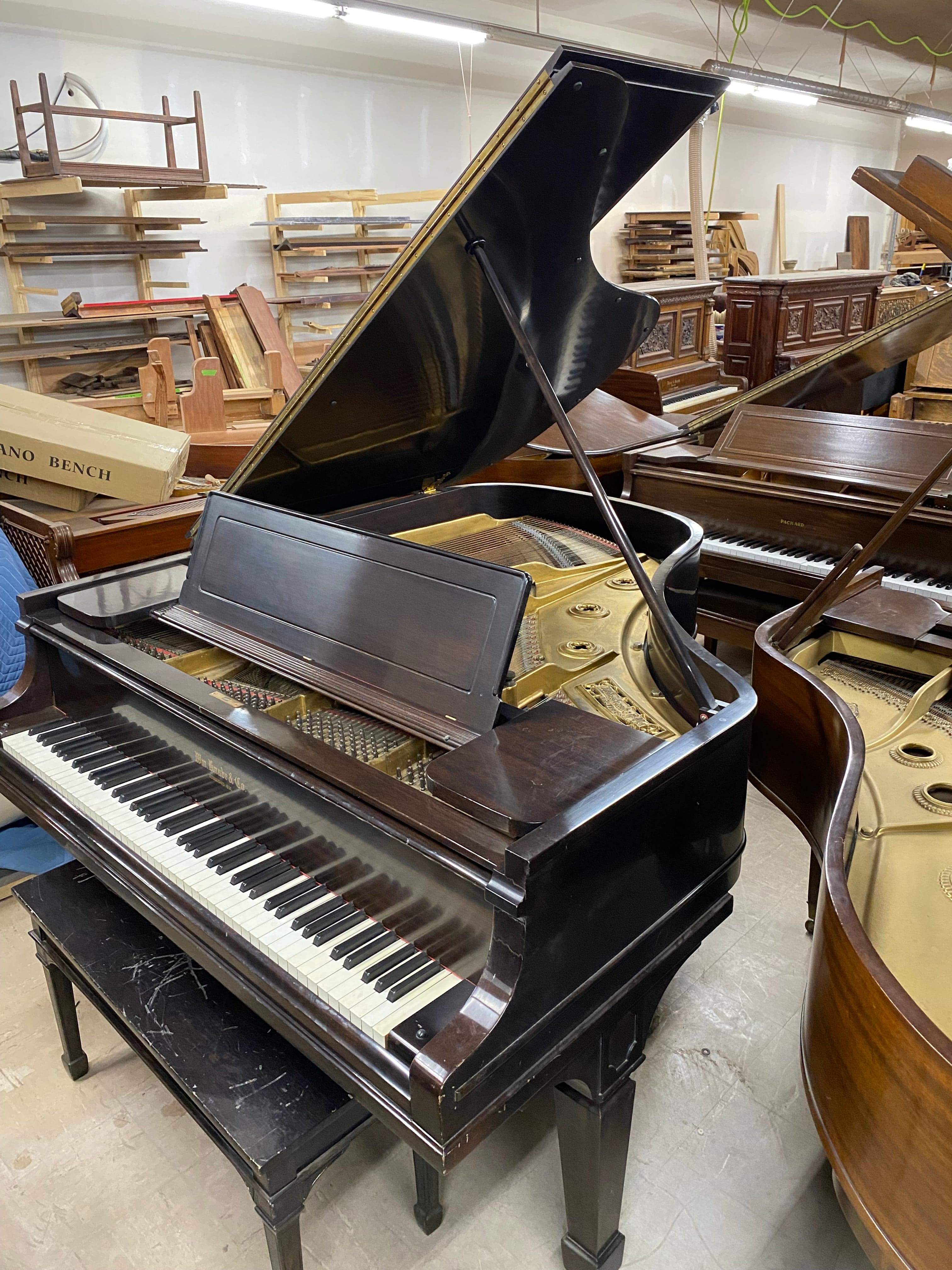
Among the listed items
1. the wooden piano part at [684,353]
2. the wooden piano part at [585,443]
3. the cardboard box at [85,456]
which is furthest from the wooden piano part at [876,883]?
the wooden piano part at [684,353]

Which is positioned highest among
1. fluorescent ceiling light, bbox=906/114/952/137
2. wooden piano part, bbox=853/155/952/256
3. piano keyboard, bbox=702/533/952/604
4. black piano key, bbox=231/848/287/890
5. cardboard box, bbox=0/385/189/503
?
fluorescent ceiling light, bbox=906/114/952/137

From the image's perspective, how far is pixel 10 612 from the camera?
3512mm

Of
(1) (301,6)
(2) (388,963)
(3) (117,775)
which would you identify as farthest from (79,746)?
(1) (301,6)

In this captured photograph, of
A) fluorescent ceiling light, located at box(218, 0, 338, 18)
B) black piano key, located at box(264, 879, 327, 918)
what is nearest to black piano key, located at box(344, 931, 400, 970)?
black piano key, located at box(264, 879, 327, 918)

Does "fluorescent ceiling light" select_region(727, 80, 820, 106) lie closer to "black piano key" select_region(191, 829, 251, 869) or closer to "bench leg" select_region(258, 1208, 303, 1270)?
"black piano key" select_region(191, 829, 251, 869)

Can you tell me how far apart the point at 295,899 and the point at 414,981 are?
0.34m

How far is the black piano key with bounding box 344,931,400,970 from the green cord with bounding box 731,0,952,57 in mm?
10043

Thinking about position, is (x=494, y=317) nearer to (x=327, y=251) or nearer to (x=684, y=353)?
(x=684, y=353)

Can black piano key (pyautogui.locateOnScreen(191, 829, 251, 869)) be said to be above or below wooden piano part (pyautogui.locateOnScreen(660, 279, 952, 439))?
below

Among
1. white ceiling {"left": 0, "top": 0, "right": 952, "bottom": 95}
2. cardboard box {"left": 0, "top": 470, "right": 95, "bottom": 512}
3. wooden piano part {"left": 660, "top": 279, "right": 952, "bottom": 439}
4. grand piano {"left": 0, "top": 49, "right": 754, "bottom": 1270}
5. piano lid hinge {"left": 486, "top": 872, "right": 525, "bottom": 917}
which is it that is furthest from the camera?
white ceiling {"left": 0, "top": 0, "right": 952, "bottom": 95}

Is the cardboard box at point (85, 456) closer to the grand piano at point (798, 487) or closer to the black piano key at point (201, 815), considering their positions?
the grand piano at point (798, 487)

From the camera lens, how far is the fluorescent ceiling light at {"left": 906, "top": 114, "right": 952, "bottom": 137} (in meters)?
11.5

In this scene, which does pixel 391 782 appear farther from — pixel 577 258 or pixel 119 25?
pixel 119 25

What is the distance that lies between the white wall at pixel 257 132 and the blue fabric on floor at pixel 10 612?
2.45 metres
